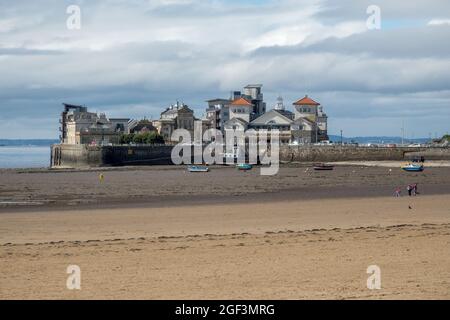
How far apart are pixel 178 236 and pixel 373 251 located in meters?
6.01

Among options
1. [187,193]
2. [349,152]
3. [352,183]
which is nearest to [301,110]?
[349,152]

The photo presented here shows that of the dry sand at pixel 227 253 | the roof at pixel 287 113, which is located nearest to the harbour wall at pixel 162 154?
the roof at pixel 287 113

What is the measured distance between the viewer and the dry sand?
14.5 metres

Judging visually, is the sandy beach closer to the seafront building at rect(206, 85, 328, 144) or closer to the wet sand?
the wet sand

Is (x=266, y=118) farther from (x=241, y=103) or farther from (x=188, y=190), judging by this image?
(x=188, y=190)

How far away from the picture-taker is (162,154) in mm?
92188

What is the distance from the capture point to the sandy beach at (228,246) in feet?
47.9

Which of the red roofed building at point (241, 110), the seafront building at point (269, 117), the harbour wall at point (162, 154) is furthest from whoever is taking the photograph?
the red roofed building at point (241, 110)

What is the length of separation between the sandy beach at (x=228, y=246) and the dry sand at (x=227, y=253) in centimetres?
3

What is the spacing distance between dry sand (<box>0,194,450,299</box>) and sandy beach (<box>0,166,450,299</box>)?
0.09ft

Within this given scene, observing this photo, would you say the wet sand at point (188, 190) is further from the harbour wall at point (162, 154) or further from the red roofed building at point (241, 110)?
the red roofed building at point (241, 110)

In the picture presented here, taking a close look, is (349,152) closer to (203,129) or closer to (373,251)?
(203,129)

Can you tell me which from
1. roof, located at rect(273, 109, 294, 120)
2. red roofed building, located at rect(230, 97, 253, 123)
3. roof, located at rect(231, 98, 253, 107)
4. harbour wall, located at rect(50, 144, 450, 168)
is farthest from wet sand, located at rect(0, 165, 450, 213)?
roof, located at rect(273, 109, 294, 120)

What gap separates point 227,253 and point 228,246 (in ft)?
3.95
